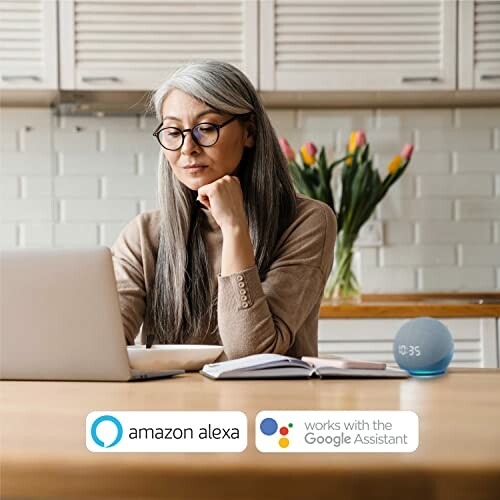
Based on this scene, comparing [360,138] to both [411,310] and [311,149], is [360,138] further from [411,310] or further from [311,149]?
[411,310]

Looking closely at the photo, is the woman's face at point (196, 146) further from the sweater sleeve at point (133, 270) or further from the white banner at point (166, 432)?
the white banner at point (166, 432)

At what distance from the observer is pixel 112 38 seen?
3227 mm

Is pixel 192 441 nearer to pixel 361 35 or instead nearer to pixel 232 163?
pixel 232 163

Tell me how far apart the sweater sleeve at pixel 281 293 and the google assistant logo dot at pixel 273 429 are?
0.83m

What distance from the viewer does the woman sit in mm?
1788

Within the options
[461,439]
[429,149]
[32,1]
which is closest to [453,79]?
[429,149]

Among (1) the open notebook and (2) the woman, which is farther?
(2) the woman

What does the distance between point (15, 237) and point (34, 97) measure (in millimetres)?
561

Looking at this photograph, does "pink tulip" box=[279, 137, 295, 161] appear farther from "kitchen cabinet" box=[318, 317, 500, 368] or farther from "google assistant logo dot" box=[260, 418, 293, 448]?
"google assistant logo dot" box=[260, 418, 293, 448]

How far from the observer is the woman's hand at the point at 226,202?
1.77 meters

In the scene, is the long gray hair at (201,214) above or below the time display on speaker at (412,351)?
above

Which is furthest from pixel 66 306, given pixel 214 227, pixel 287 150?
pixel 287 150

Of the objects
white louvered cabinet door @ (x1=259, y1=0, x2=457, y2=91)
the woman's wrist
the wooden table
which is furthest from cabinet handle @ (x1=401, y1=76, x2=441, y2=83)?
the wooden table

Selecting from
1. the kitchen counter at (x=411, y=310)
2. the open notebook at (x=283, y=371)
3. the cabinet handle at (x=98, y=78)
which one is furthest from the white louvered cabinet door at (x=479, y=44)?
the open notebook at (x=283, y=371)
